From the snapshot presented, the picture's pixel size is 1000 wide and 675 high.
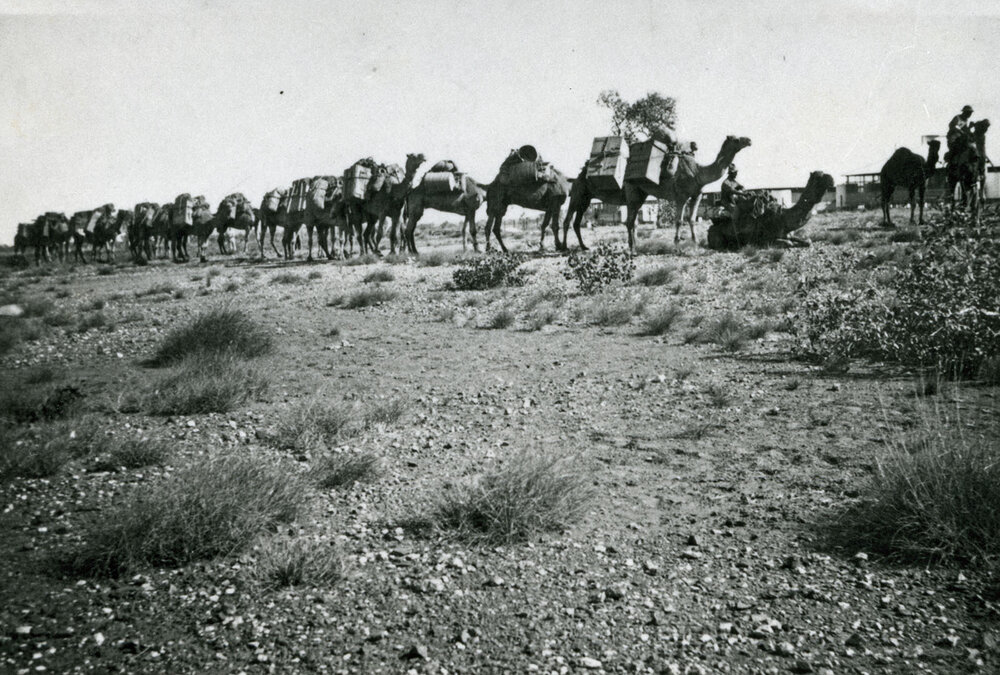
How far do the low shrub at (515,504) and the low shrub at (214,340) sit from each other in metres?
5.09

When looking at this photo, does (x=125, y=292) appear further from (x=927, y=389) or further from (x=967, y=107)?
(x=967, y=107)

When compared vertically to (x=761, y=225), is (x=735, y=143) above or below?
above

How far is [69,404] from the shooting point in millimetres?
6285

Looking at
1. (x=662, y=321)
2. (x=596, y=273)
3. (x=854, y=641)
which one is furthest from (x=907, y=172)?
(x=854, y=641)

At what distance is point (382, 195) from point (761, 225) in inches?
547

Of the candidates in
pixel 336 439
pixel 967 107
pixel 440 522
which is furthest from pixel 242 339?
pixel 967 107

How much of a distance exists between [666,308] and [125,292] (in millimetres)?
14674

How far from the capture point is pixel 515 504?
164 inches

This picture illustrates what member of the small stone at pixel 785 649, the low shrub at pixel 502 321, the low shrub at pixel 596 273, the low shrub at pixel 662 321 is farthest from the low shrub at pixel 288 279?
the small stone at pixel 785 649

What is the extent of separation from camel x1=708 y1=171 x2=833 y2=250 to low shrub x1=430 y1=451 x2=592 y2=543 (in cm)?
1604

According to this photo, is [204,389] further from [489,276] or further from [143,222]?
[143,222]

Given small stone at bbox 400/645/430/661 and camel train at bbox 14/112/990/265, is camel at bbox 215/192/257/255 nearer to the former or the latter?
camel train at bbox 14/112/990/265

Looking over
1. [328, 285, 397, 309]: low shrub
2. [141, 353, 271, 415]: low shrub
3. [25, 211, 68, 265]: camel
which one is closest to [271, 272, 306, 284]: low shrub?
[328, 285, 397, 309]: low shrub

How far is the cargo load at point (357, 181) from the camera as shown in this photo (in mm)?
26141
